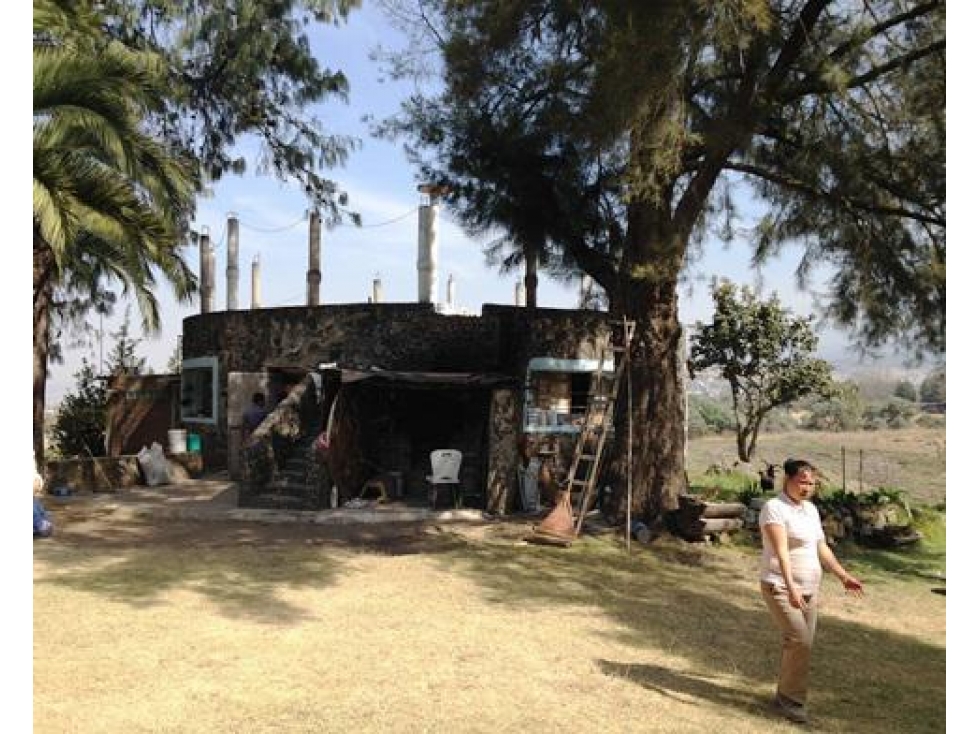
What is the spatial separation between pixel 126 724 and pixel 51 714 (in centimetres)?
53

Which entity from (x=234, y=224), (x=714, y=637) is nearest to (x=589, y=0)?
(x=714, y=637)

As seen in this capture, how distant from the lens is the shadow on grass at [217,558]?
7500mm

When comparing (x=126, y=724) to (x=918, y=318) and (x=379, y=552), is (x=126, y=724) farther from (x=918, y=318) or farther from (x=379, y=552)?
(x=918, y=318)

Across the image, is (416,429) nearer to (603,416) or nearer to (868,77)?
(603,416)

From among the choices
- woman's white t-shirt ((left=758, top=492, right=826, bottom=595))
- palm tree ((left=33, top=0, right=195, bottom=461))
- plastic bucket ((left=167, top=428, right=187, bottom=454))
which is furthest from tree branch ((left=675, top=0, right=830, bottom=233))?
plastic bucket ((left=167, top=428, right=187, bottom=454))

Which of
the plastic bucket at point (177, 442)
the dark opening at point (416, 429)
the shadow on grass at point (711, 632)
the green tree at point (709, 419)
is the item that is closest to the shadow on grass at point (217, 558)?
the shadow on grass at point (711, 632)

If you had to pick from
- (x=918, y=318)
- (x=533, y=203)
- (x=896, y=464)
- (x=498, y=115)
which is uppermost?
(x=498, y=115)

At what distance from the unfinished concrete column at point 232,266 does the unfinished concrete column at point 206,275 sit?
27.6 inches

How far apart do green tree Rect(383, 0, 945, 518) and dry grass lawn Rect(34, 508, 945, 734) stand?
11.5ft

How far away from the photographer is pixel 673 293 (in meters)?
11.6

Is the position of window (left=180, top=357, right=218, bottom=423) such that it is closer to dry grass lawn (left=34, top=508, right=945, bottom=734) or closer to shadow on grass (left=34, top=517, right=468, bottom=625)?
shadow on grass (left=34, top=517, right=468, bottom=625)

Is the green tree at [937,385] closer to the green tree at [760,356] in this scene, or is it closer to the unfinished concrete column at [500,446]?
the green tree at [760,356]

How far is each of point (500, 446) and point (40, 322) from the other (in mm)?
9359

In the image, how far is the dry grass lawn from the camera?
191 inches
